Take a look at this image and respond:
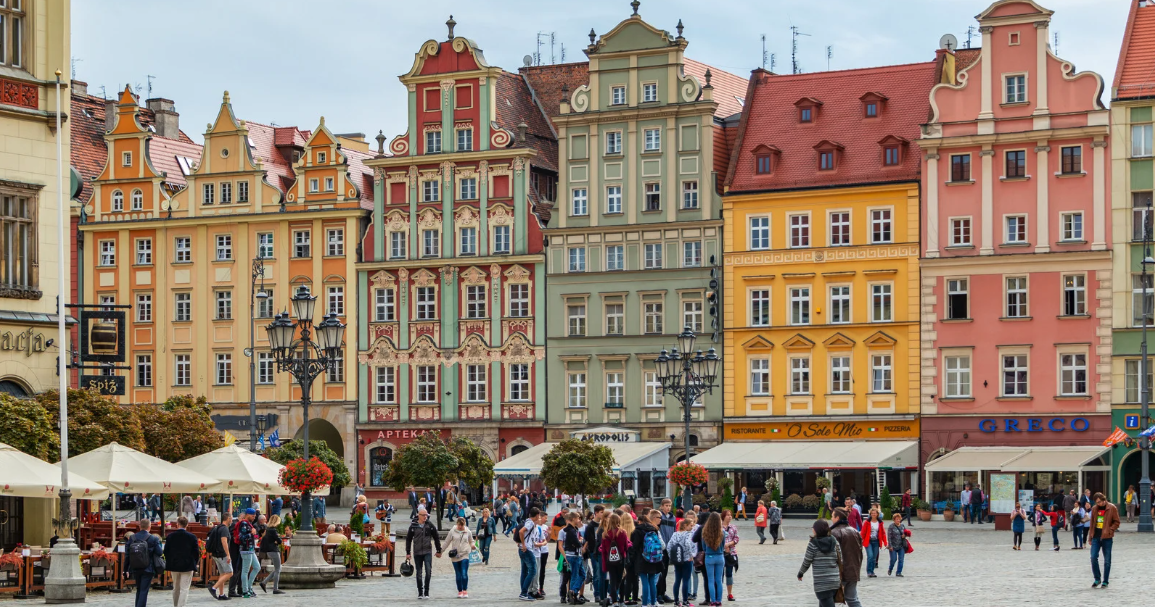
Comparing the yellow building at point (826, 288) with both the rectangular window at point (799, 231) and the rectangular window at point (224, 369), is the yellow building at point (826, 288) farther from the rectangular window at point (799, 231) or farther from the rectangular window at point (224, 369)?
the rectangular window at point (224, 369)

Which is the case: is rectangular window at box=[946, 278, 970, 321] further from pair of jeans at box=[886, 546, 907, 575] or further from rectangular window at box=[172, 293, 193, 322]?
rectangular window at box=[172, 293, 193, 322]

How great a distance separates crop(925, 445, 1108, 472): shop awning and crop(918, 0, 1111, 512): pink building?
95 mm

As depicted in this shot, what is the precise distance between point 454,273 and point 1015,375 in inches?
785

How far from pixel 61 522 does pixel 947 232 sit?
38.4 metres

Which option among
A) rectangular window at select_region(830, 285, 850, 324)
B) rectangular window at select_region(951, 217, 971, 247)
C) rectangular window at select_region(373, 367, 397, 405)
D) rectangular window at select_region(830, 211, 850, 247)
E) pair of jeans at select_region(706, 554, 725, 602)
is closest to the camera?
pair of jeans at select_region(706, 554, 725, 602)

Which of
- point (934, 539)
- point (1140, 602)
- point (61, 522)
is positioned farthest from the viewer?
point (934, 539)

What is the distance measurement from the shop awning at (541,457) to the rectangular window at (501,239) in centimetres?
722

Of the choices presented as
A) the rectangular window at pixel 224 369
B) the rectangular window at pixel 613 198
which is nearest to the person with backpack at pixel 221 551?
the rectangular window at pixel 613 198

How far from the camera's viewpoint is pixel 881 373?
→ 61.4 meters

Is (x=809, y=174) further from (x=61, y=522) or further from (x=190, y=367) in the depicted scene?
(x=61, y=522)

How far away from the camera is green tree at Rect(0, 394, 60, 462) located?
31.5 m

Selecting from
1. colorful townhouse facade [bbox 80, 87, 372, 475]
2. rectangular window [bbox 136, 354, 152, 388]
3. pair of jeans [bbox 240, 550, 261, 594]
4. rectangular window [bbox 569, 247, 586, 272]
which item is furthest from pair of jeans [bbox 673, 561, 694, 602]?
rectangular window [bbox 136, 354, 152, 388]

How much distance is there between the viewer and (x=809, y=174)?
62719 millimetres

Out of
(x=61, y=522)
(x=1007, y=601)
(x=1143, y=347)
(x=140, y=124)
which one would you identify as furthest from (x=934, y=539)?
(x=140, y=124)
